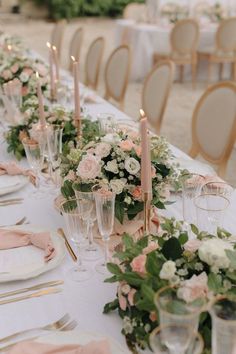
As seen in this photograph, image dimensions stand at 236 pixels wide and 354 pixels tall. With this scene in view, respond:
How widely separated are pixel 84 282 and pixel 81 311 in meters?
0.12

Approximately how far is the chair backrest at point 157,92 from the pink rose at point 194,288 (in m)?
2.33

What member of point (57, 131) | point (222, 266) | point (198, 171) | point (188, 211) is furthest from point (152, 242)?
point (198, 171)

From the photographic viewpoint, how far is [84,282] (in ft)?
4.29

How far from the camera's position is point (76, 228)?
1.26 metres

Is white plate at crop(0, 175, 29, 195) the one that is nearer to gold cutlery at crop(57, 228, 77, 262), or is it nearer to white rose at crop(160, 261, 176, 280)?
gold cutlery at crop(57, 228, 77, 262)

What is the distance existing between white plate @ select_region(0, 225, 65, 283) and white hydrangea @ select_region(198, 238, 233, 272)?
0.49 m

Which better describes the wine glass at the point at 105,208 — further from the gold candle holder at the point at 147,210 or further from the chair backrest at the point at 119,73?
the chair backrest at the point at 119,73

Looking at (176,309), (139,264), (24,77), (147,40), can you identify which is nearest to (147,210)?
(139,264)

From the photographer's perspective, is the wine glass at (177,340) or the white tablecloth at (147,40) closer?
the wine glass at (177,340)

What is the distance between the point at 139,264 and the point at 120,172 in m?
0.42

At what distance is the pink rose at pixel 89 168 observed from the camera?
1.41 metres

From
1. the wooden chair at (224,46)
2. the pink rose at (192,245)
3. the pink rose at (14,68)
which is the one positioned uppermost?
the pink rose at (14,68)

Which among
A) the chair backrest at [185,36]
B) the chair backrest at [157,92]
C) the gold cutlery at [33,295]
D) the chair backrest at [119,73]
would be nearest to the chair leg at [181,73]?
the chair backrest at [185,36]

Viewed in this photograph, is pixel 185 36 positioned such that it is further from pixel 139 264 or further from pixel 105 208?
pixel 139 264
